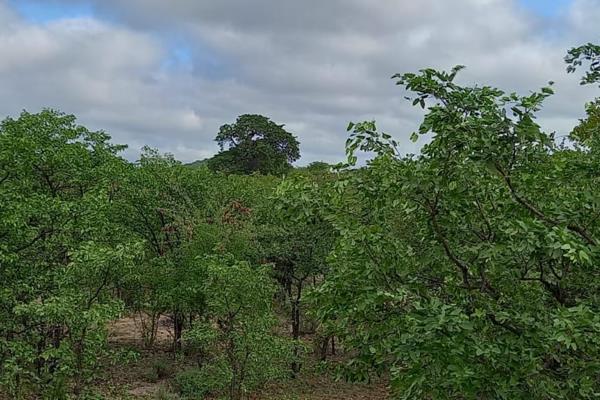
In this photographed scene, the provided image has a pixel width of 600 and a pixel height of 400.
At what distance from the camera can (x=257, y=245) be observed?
471 inches

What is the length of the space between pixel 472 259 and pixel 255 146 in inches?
1518

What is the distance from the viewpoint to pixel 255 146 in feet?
137

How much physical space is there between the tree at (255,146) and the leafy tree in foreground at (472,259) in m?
36.2

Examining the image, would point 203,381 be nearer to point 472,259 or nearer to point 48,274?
point 48,274

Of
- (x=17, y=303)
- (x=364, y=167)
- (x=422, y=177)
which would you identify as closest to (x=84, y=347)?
(x=17, y=303)

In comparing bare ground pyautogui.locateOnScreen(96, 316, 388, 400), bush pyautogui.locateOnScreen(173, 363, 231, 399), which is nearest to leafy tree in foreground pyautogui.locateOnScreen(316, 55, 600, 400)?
bush pyautogui.locateOnScreen(173, 363, 231, 399)

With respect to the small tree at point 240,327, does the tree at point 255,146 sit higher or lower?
higher

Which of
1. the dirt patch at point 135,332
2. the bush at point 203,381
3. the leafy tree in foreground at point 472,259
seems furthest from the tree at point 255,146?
the leafy tree in foreground at point 472,259

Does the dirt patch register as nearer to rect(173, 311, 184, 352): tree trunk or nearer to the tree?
rect(173, 311, 184, 352): tree trunk

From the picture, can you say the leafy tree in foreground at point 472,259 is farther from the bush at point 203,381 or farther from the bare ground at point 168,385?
the bare ground at point 168,385

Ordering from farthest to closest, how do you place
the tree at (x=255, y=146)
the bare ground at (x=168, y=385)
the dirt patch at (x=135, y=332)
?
the tree at (x=255, y=146) → the dirt patch at (x=135, y=332) → the bare ground at (x=168, y=385)

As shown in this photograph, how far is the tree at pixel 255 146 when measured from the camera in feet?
134

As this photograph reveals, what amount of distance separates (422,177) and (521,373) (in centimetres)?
118

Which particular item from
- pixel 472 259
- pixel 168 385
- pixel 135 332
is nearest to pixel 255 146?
pixel 135 332
